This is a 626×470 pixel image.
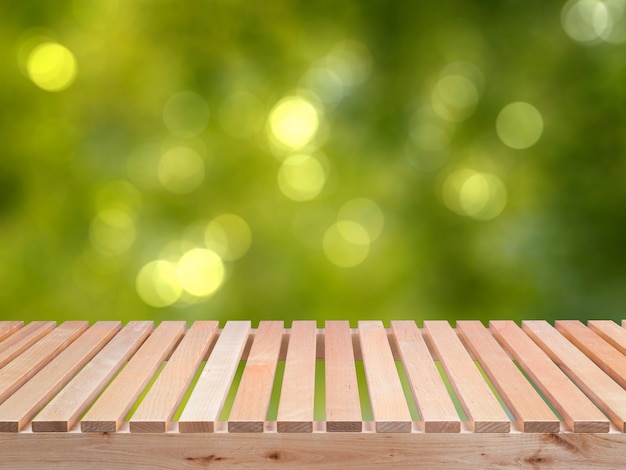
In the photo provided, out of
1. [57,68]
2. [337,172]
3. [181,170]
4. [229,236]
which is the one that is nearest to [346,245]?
[337,172]

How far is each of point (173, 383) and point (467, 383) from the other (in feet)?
2.07

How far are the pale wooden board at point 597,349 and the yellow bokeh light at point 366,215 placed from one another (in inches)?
33.8

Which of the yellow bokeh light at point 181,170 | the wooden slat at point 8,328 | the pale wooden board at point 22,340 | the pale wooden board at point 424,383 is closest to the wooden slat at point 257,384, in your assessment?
the pale wooden board at point 424,383

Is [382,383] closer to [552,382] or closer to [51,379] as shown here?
[552,382]

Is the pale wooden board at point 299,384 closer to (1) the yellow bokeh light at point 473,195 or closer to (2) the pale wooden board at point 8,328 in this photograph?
(2) the pale wooden board at point 8,328

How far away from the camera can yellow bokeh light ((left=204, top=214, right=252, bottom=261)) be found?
2.95 meters

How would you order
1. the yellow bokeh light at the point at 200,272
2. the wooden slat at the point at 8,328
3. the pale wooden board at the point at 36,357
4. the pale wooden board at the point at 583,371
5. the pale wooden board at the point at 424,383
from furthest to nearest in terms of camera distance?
the yellow bokeh light at the point at 200,272, the wooden slat at the point at 8,328, the pale wooden board at the point at 36,357, the pale wooden board at the point at 583,371, the pale wooden board at the point at 424,383

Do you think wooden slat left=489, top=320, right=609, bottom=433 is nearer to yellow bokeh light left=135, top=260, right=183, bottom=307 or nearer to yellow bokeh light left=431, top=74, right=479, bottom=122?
yellow bokeh light left=431, top=74, right=479, bottom=122

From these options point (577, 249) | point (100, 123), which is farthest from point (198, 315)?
point (577, 249)

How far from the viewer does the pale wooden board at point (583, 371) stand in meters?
1.52

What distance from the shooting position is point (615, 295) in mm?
2963

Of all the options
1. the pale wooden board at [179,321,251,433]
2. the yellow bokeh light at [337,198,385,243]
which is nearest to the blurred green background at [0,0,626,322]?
the yellow bokeh light at [337,198,385,243]

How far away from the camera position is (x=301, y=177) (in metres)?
2.98

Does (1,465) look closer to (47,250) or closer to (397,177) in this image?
(47,250)
